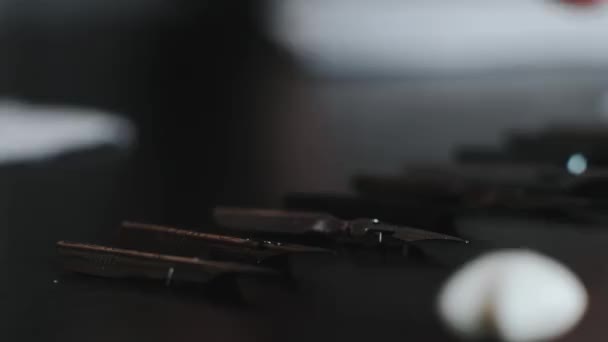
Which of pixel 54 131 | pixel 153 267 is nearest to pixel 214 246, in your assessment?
pixel 153 267

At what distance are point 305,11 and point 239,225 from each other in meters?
1.05

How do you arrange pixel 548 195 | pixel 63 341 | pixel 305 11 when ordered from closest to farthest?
pixel 63 341, pixel 548 195, pixel 305 11

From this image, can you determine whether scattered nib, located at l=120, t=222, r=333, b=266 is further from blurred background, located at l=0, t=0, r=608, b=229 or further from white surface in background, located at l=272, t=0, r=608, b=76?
white surface in background, located at l=272, t=0, r=608, b=76

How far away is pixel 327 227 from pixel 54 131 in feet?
2.19

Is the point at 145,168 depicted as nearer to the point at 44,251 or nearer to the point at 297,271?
the point at 44,251

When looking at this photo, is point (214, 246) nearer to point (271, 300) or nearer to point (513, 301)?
point (271, 300)

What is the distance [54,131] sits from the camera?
1.19 metres

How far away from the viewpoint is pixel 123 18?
155cm

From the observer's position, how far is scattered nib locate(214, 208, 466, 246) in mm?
624

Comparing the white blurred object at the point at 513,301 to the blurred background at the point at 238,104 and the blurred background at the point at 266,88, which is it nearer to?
the blurred background at the point at 238,104

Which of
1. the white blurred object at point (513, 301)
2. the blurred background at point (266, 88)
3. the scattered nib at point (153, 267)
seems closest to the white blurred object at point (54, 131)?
the blurred background at point (266, 88)

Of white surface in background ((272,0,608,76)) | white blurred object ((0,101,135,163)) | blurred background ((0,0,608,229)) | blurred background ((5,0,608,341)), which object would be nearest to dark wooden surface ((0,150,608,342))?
blurred background ((5,0,608,341))

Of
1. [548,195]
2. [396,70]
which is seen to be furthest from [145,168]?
[396,70]

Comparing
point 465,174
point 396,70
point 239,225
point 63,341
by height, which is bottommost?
point 63,341
